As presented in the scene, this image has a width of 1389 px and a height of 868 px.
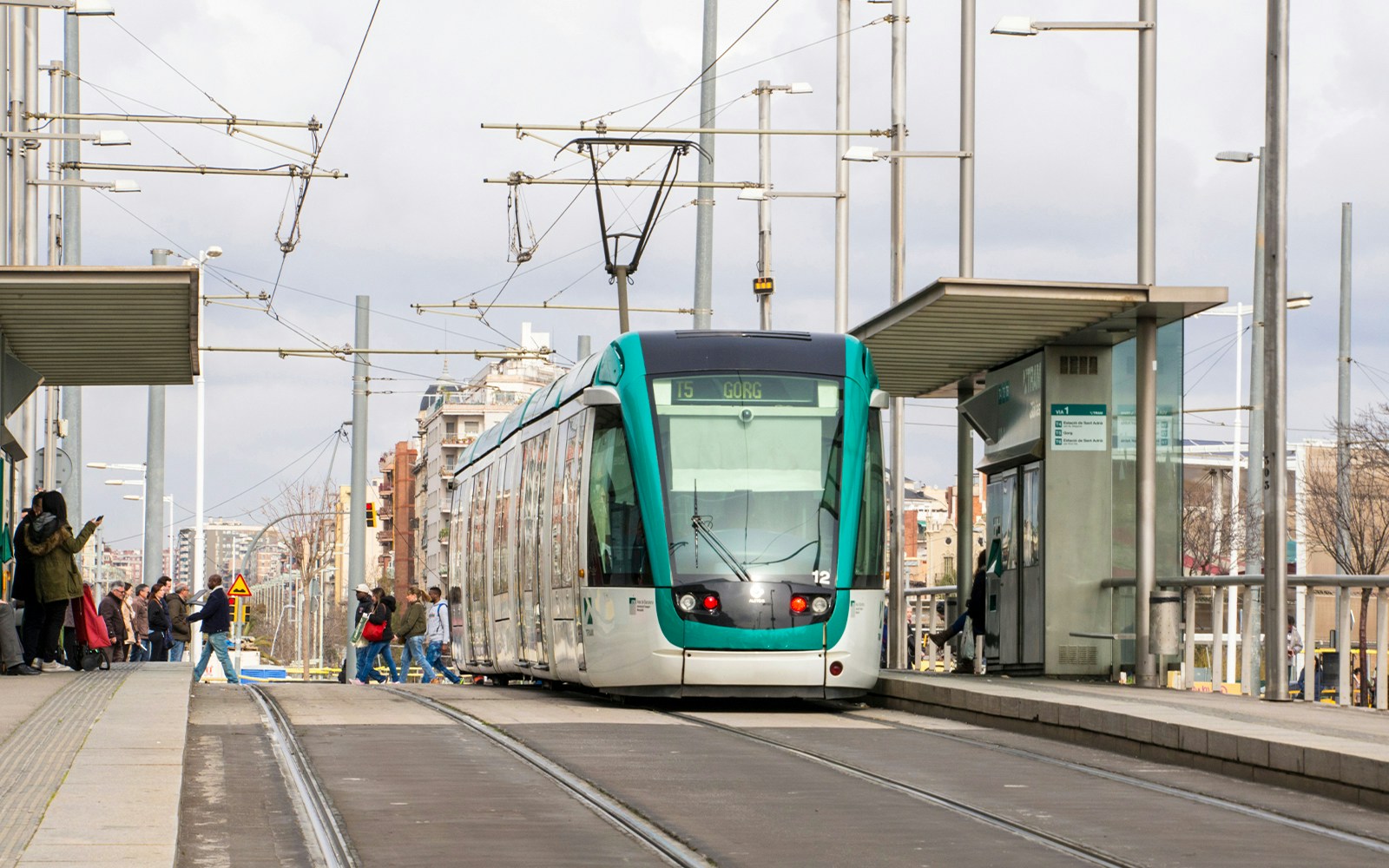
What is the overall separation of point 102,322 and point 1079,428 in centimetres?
879

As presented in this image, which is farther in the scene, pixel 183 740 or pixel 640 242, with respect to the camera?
pixel 640 242

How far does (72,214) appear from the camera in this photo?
34781 mm

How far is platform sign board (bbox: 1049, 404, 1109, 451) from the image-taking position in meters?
19.6

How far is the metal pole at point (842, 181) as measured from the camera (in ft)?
107

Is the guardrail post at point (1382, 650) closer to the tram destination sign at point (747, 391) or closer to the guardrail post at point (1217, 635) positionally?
the guardrail post at point (1217, 635)

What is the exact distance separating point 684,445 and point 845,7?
680 inches

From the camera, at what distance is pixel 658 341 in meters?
17.3

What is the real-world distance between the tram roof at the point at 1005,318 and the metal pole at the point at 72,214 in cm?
1623

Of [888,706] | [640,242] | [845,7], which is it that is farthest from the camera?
[845,7]

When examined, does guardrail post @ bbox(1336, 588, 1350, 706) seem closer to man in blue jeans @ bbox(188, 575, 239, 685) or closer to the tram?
the tram

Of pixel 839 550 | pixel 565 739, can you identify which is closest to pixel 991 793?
pixel 565 739

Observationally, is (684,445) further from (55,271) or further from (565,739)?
(55,271)

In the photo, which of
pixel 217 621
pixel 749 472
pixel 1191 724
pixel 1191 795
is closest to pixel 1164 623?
pixel 749 472

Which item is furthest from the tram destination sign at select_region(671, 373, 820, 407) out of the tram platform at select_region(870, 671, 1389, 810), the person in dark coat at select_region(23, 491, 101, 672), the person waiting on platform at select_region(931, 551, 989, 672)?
the person in dark coat at select_region(23, 491, 101, 672)
